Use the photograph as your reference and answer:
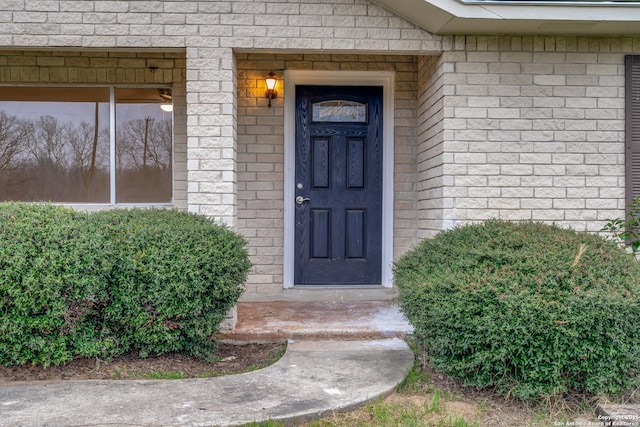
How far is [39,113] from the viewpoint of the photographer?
529cm

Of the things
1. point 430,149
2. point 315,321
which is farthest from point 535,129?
point 315,321

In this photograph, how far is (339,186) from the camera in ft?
18.4

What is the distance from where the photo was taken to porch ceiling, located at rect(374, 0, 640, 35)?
403 cm

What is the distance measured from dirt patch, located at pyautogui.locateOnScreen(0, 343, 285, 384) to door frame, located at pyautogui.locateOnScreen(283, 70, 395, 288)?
1.84m

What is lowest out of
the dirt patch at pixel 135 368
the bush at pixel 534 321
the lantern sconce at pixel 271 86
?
the dirt patch at pixel 135 368

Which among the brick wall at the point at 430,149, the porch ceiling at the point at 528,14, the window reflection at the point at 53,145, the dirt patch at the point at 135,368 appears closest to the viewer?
the dirt patch at the point at 135,368

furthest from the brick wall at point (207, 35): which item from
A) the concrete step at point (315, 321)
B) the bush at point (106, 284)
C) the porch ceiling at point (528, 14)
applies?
the concrete step at point (315, 321)

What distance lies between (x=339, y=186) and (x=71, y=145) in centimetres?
299

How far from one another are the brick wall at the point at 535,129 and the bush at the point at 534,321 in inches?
45.9

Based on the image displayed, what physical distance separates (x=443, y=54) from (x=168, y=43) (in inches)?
98.9

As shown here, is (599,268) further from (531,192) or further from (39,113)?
(39,113)

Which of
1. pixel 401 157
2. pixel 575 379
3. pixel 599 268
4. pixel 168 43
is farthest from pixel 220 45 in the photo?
pixel 575 379

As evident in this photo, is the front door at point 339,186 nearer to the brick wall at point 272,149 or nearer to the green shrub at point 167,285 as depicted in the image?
the brick wall at point 272,149

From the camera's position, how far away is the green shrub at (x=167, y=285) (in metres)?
3.39
